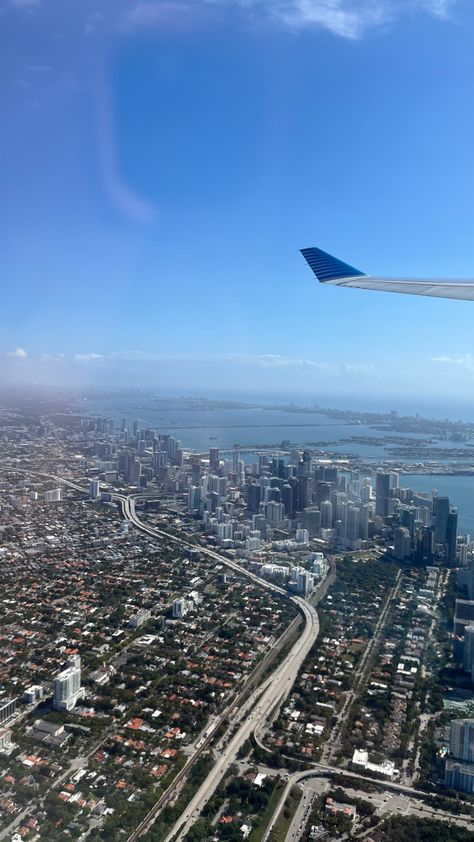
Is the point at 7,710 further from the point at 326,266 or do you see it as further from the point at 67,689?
the point at 326,266

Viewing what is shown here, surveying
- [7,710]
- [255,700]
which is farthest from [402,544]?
[7,710]

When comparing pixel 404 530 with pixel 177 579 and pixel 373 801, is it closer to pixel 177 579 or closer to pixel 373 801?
pixel 177 579

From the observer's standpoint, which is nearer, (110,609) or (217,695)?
(217,695)

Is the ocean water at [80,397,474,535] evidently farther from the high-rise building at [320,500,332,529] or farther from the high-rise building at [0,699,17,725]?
the high-rise building at [0,699,17,725]

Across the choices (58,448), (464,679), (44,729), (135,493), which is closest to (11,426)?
(58,448)

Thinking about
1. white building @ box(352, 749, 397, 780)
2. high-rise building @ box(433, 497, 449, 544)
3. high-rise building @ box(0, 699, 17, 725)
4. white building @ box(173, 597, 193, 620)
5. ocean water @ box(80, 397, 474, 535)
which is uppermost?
ocean water @ box(80, 397, 474, 535)

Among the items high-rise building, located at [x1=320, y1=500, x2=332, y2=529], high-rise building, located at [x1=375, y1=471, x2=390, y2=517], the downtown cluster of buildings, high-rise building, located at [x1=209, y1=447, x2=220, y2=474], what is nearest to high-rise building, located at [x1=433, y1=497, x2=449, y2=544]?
the downtown cluster of buildings
